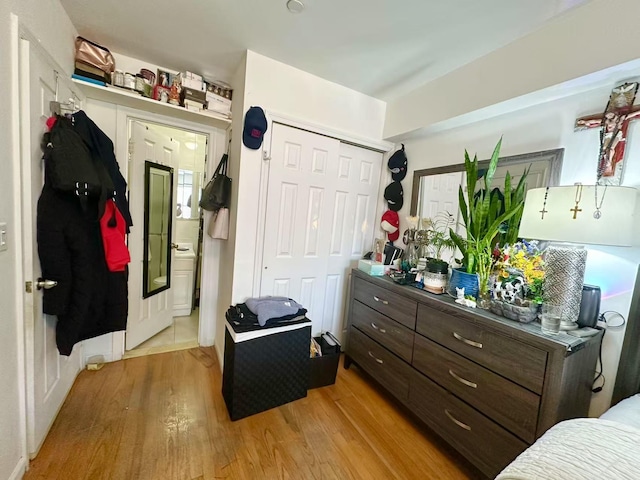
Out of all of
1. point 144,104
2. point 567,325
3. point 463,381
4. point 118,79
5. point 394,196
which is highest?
point 118,79

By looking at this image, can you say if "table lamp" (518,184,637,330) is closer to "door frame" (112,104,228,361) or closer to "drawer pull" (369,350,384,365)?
Answer: "drawer pull" (369,350,384,365)

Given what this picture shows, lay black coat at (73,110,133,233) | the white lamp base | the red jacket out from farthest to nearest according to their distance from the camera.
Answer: the red jacket → black coat at (73,110,133,233) → the white lamp base

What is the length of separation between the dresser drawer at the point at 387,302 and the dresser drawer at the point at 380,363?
0.28m

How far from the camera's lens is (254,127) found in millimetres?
1912

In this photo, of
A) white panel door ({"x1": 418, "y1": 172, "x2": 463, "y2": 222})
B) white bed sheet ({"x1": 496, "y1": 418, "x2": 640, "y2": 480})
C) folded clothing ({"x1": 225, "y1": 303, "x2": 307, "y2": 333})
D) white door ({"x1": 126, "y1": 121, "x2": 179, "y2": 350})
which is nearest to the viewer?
white bed sheet ({"x1": 496, "y1": 418, "x2": 640, "y2": 480})

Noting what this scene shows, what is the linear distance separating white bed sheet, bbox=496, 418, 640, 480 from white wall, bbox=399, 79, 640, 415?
85 cm

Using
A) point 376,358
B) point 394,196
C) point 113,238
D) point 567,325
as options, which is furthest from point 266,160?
point 567,325

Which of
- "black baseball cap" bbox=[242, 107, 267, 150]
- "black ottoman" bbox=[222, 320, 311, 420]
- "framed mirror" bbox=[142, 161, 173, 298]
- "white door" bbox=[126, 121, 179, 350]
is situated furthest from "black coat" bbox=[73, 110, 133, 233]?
"black ottoman" bbox=[222, 320, 311, 420]

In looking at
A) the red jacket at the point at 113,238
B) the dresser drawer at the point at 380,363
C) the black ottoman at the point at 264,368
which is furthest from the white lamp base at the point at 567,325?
the red jacket at the point at 113,238

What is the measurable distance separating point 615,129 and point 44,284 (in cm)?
298

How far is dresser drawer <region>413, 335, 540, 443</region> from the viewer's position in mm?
1212

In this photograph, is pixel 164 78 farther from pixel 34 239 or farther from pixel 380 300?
pixel 380 300

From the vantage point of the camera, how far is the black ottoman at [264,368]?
1.71 meters

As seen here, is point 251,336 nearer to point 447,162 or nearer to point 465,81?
point 447,162
